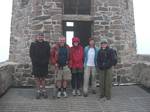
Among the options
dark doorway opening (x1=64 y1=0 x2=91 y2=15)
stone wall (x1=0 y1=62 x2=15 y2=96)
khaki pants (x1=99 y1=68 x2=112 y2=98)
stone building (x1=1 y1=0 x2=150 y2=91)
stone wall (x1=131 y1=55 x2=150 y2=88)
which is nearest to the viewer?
khaki pants (x1=99 y1=68 x2=112 y2=98)

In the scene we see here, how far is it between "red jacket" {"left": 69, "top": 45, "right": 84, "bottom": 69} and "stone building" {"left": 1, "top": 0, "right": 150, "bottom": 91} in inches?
68.5

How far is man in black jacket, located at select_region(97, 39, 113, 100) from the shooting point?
11.8 meters

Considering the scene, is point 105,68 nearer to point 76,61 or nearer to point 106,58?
point 106,58

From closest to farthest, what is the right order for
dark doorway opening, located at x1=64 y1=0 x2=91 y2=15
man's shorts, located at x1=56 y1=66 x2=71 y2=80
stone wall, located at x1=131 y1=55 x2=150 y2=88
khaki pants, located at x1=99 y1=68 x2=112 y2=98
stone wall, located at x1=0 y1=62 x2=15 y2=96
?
khaki pants, located at x1=99 y1=68 x2=112 y2=98 → man's shorts, located at x1=56 y1=66 x2=71 y2=80 → stone wall, located at x1=0 y1=62 x2=15 y2=96 → stone wall, located at x1=131 y1=55 x2=150 y2=88 → dark doorway opening, located at x1=64 y1=0 x2=91 y2=15

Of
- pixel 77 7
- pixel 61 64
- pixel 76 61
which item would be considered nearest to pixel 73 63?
pixel 76 61

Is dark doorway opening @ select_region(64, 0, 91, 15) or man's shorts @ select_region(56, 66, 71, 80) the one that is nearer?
man's shorts @ select_region(56, 66, 71, 80)

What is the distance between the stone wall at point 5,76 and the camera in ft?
39.5

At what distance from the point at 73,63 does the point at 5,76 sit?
7.01 ft

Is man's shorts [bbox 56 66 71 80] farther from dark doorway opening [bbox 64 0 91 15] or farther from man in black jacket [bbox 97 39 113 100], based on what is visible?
dark doorway opening [bbox 64 0 91 15]

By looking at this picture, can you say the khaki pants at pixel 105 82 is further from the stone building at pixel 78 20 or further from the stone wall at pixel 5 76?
the stone wall at pixel 5 76

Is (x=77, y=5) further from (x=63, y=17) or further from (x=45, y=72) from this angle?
(x=45, y=72)

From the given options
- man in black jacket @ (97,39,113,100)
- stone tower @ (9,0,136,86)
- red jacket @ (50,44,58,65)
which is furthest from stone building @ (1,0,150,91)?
man in black jacket @ (97,39,113,100)

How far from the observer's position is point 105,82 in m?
11.9

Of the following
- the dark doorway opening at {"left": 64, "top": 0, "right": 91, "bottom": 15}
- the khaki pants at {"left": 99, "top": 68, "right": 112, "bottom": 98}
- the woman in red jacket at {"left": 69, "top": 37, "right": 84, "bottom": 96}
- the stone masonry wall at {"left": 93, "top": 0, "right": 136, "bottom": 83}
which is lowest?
the khaki pants at {"left": 99, "top": 68, "right": 112, "bottom": 98}
